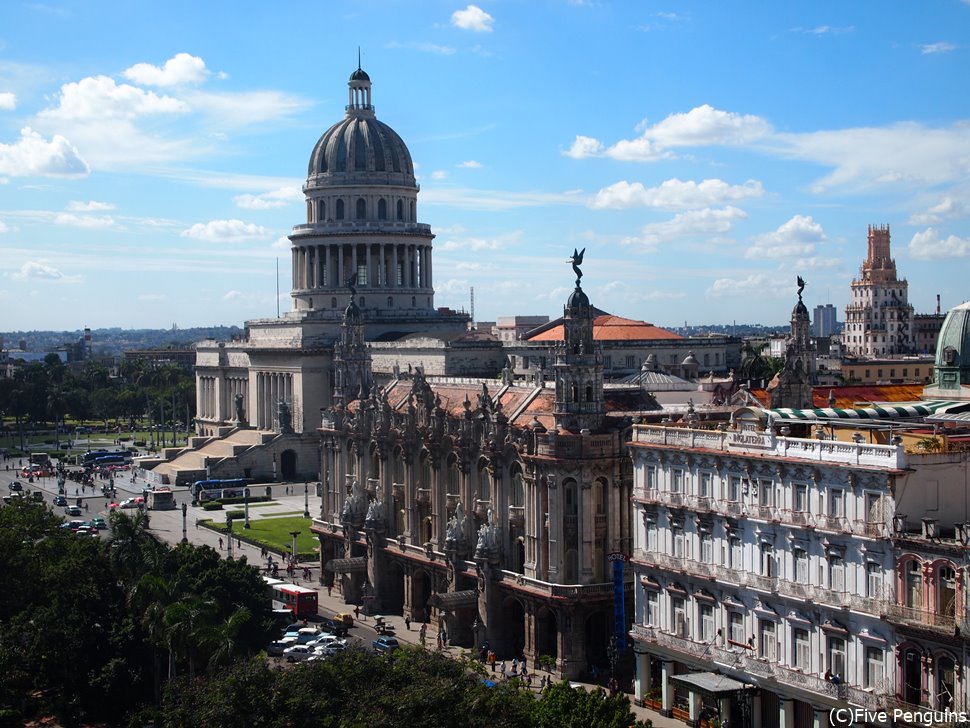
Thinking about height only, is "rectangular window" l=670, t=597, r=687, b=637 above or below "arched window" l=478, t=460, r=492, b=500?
below

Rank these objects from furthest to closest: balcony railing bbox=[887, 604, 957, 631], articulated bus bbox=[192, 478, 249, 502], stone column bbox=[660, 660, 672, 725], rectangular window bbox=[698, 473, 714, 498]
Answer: articulated bus bbox=[192, 478, 249, 502]
stone column bbox=[660, 660, 672, 725]
rectangular window bbox=[698, 473, 714, 498]
balcony railing bbox=[887, 604, 957, 631]

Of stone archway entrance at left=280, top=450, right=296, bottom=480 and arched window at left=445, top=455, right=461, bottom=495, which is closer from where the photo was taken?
arched window at left=445, top=455, right=461, bottom=495

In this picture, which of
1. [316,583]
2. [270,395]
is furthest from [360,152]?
[316,583]

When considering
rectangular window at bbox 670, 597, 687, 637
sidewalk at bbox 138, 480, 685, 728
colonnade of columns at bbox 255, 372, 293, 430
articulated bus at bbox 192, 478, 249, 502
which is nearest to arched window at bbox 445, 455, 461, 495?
sidewalk at bbox 138, 480, 685, 728

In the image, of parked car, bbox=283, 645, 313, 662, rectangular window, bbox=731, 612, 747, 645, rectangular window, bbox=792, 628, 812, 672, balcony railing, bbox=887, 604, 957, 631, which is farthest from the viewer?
parked car, bbox=283, 645, 313, 662

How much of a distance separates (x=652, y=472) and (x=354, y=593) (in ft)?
120

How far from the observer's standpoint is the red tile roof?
166 metres

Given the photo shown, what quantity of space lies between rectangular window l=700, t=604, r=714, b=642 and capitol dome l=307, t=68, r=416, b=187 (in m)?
128

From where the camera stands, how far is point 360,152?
189750 millimetres

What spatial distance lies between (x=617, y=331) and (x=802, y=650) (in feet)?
349

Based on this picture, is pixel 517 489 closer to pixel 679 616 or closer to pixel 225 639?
pixel 679 616

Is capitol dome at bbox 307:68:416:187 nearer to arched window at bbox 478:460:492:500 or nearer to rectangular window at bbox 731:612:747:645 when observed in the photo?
arched window at bbox 478:460:492:500

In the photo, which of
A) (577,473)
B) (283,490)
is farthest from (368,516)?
(283,490)

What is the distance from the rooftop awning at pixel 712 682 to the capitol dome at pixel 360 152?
130490mm
